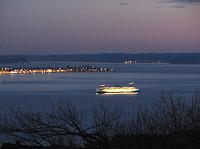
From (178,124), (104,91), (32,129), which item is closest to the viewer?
(32,129)

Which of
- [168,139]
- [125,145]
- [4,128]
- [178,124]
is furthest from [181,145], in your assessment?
[4,128]

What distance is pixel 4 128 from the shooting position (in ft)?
17.5

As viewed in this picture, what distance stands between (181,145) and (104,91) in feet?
133

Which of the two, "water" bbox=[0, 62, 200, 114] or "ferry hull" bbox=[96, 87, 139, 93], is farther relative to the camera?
"ferry hull" bbox=[96, 87, 139, 93]

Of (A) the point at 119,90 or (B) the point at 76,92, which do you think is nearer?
(B) the point at 76,92

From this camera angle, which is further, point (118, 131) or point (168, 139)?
point (118, 131)

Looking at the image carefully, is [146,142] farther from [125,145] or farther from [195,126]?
[195,126]

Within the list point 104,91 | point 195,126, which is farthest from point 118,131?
point 104,91

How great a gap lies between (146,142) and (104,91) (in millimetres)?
40516

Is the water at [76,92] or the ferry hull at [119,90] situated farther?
the ferry hull at [119,90]

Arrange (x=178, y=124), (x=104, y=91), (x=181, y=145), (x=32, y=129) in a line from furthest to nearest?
(x=104, y=91) < (x=178, y=124) < (x=32, y=129) < (x=181, y=145)

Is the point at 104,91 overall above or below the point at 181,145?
below

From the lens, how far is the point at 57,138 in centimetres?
579

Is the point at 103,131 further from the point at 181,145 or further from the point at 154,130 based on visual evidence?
the point at 181,145
